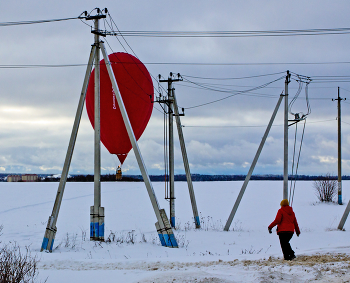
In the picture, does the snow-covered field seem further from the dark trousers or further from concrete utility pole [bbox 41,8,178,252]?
concrete utility pole [bbox 41,8,178,252]

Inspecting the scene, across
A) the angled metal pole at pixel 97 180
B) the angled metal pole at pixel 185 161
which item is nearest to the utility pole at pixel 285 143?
the angled metal pole at pixel 185 161

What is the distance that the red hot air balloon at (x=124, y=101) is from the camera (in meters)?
15.2

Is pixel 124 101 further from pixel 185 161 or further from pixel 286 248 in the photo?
pixel 286 248

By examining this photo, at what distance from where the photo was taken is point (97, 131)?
44.4 feet

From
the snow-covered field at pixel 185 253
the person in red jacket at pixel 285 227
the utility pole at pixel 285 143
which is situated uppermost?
the utility pole at pixel 285 143

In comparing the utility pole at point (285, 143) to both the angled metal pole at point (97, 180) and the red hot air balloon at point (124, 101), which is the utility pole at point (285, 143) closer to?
the red hot air balloon at point (124, 101)

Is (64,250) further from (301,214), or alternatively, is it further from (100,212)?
(301,214)

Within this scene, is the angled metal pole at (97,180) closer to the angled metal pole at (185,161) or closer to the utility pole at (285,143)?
the angled metal pole at (185,161)

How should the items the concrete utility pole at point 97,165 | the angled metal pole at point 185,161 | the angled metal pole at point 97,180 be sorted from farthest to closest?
the angled metal pole at point 185,161, the angled metal pole at point 97,180, the concrete utility pole at point 97,165

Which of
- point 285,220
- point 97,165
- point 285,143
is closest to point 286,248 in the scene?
point 285,220

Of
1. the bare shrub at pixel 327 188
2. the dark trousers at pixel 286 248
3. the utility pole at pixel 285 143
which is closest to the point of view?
the dark trousers at pixel 286 248

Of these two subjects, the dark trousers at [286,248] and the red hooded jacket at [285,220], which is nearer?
the dark trousers at [286,248]

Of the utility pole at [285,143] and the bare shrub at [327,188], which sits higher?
the utility pole at [285,143]

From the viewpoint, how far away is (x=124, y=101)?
15.8 metres
